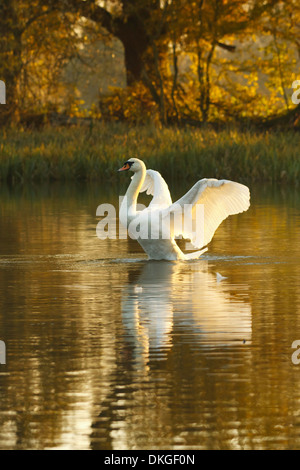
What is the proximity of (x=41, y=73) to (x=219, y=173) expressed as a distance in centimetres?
1441

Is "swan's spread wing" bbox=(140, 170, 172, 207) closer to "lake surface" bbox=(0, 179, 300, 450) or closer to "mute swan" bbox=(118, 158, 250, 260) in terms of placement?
"mute swan" bbox=(118, 158, 250, 260)

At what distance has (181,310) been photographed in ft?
29.1

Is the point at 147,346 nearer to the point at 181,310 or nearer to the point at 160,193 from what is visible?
the point at 181,310

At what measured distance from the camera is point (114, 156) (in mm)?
25297

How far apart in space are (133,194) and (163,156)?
12107 millimetres

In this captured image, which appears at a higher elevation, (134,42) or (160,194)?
(134,42)

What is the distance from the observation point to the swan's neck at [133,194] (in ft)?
40.3

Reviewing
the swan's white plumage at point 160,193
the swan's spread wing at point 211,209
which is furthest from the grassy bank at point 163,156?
the swan's spread wing at point 211,209

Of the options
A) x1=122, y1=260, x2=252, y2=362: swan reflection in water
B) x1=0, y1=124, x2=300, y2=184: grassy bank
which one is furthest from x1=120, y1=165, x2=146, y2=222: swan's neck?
x1=0, y1=124, x2=300, y2=184: grassy bank

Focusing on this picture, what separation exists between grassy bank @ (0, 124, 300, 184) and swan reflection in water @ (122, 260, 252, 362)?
1265cm

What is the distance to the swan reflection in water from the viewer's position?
7535 millimetres

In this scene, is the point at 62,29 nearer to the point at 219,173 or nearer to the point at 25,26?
the point at 25,26

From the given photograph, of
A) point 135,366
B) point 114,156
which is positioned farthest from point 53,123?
point 135,366

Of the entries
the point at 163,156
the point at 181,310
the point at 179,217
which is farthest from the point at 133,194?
the point at 163,156
